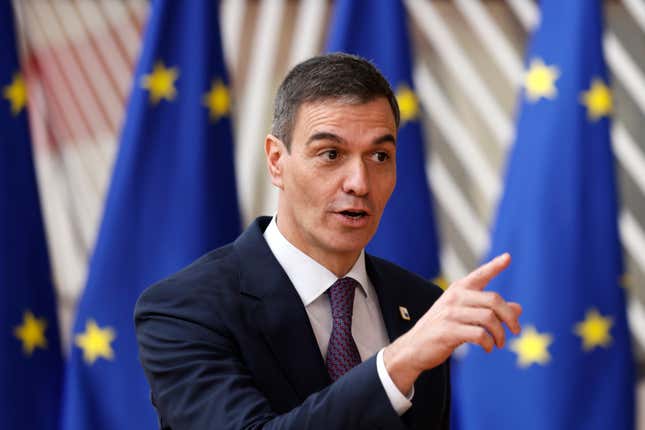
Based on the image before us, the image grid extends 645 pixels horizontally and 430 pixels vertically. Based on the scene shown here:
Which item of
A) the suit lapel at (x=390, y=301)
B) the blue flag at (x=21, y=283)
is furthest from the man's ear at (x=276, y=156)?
the blue flag at (x=21, y=283)

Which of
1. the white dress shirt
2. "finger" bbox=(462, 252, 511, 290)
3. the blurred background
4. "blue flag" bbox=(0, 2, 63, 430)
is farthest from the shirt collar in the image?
the blurred background

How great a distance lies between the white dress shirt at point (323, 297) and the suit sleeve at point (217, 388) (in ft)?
0.56

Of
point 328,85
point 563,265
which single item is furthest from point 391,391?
point 563,265

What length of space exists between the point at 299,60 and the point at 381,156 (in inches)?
154

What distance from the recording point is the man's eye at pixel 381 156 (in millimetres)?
1614

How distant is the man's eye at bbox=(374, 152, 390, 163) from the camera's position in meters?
1.61

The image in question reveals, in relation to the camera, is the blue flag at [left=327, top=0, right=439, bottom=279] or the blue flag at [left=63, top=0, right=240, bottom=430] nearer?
the blue flag at [left=63, top=0, right=240, bottom=430]

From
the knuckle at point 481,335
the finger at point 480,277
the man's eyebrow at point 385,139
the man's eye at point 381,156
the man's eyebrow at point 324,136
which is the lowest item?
the knuckle at point 481,335

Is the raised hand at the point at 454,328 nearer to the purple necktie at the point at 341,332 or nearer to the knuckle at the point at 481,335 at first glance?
the knuckle at the point at 481,335

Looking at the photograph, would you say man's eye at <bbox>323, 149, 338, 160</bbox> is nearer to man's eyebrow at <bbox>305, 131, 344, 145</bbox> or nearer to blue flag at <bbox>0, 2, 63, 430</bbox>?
man's eyebrow at <bbox>305, 131, 344, 145</bbox>

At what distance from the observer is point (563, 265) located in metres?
3.68

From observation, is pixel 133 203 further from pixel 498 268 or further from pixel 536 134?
pixel 498 268

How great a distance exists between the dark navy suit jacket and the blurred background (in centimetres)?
375

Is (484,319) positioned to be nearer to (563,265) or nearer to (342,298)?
(342,298)
